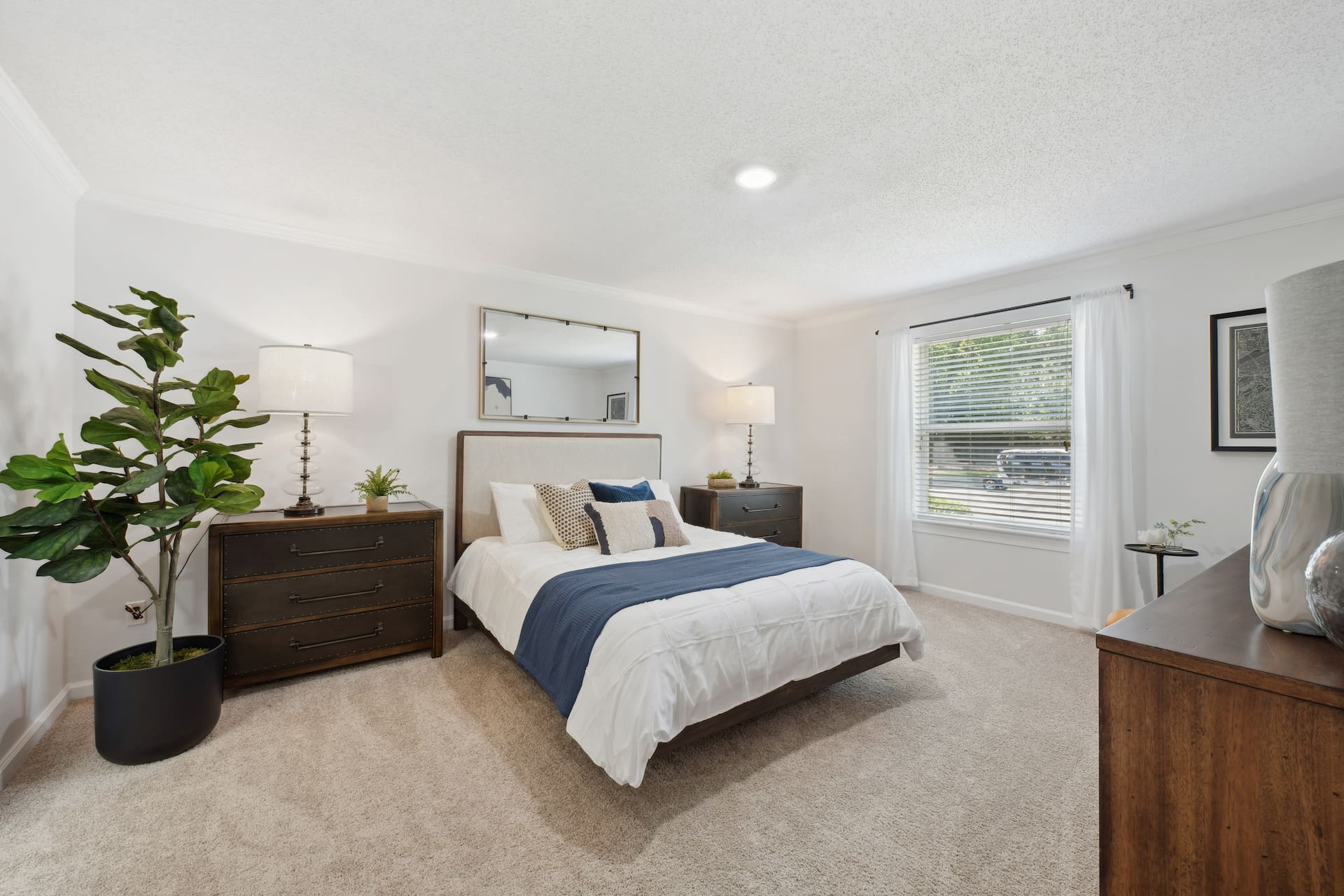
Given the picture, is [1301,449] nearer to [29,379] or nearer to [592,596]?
[592,596]

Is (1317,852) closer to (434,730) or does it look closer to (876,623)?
(876,623)

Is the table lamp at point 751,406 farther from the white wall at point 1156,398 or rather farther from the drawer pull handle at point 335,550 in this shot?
the drawer pull handle at point 335,550

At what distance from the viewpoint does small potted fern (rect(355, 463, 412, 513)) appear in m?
3.09

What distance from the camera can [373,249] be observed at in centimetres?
344

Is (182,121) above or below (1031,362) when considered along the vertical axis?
above

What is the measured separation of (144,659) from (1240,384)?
536 cm

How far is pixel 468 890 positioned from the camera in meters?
1.54

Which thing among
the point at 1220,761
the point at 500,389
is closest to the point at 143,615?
the point at 500,389

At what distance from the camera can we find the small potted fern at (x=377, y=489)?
121 inches

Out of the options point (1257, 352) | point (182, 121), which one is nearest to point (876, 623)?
point (1257, 352)

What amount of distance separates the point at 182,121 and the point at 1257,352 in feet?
16.7

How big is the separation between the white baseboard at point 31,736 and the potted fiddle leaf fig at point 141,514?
20cm

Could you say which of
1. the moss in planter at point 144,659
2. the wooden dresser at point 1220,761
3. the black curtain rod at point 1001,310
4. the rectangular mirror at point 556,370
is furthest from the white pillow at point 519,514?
the black curtain rod at point 1001,310

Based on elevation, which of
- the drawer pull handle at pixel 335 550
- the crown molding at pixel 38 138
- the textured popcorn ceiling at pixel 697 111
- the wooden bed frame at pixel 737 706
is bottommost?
the wooden bed frame at pixel 737 706
